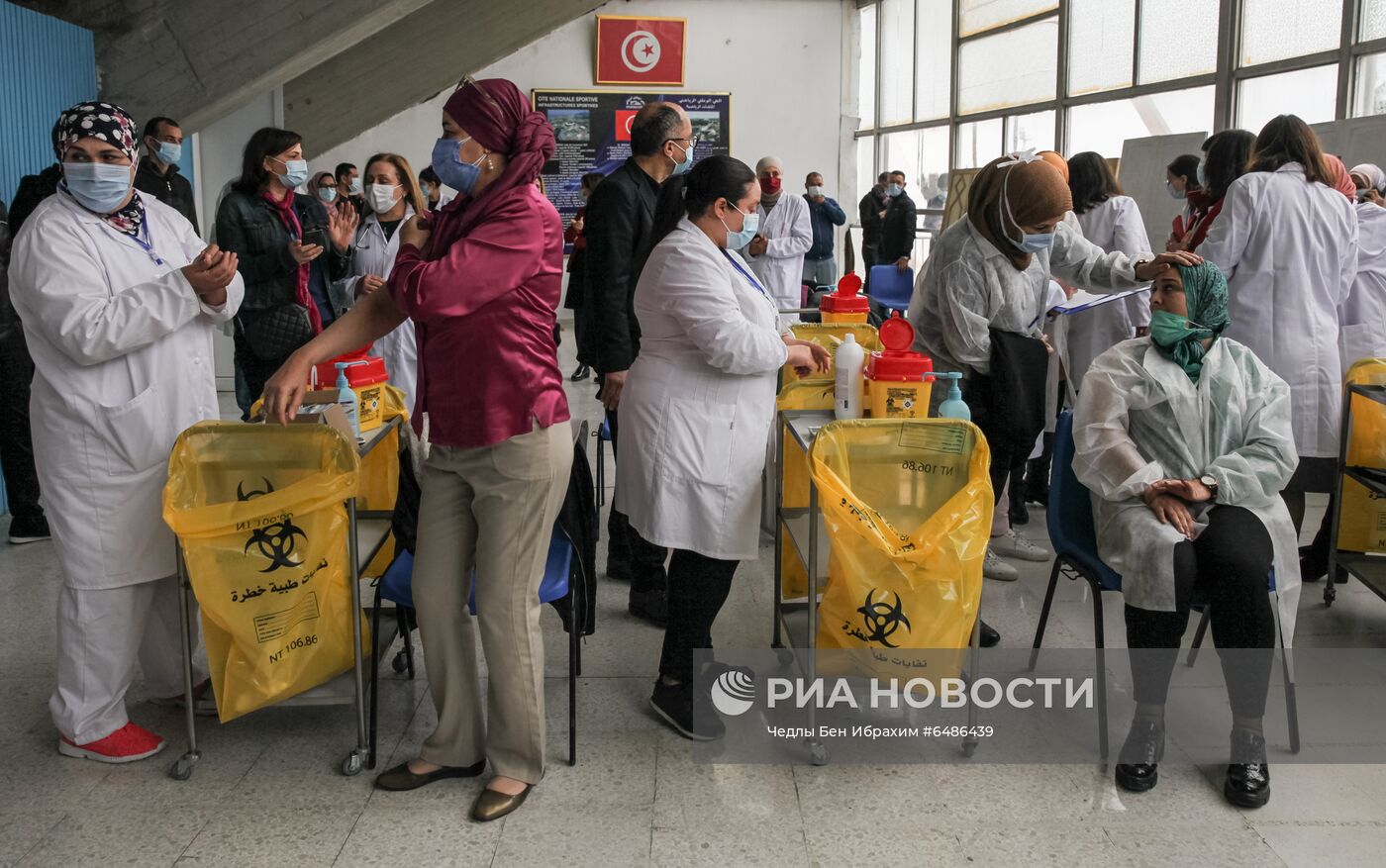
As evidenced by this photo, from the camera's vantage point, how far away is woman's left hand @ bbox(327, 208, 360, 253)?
4.00 meters

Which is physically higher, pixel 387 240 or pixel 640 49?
pixel 640 49

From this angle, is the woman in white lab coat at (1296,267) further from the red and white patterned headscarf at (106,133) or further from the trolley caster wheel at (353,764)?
the red and white patterned headscarf at (106,133)

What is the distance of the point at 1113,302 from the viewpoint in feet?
13.8

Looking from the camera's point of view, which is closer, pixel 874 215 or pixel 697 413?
pixel 697 413

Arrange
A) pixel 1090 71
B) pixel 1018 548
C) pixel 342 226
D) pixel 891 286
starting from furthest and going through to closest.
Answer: pixel 1090 71 < pixel 891 286 < pixel 342 226 < pixel 1018 548

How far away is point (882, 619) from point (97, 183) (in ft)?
6.11

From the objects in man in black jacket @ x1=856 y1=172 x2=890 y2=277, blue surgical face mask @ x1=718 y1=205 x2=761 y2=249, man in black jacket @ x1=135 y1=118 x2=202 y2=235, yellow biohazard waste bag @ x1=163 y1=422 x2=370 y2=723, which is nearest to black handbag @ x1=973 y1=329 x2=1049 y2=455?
blue surgical face mask @ x1=718 y1=205 x2=761 y2=249

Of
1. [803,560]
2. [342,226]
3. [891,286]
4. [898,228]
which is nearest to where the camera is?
[803,560]

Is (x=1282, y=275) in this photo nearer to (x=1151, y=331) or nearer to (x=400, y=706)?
(x=1151, y=331)

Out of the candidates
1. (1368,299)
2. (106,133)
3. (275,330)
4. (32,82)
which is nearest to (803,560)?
(106,133)

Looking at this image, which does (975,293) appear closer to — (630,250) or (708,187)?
(630,250)

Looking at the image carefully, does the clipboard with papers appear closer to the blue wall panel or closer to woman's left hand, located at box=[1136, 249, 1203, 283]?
woman's left hand, located at box=[1136, 249, 1203, 283]

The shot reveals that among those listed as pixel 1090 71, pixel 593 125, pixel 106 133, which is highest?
pixel 593 125

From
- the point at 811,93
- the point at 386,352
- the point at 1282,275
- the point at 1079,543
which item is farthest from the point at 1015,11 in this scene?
the point at 1079,543
